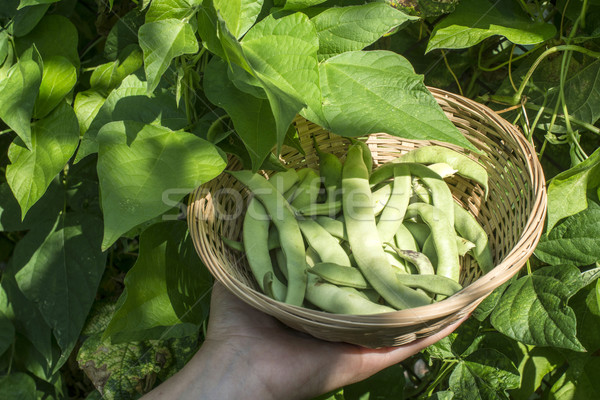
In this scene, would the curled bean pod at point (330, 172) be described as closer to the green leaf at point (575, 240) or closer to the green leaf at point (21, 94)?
the green leaf at point (575, 240)

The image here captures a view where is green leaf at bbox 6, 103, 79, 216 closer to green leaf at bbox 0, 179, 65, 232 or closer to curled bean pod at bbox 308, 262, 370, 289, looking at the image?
green leaf at bbox 0, 179, 65, 232

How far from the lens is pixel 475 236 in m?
0.97

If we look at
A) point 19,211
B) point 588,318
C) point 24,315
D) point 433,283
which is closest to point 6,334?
point 24,315

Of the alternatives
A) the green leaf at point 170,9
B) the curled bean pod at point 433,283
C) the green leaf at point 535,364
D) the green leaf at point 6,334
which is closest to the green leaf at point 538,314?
the curled bean pod at point 433,283

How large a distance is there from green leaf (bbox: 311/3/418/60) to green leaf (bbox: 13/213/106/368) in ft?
2.09

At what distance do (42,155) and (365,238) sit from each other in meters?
0.58

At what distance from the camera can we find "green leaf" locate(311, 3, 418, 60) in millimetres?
820

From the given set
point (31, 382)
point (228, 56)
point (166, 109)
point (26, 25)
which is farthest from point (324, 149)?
point (31, 382)

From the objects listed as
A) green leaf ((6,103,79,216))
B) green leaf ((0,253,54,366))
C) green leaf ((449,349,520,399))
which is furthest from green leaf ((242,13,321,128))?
green leaf ((0,253,54,366))

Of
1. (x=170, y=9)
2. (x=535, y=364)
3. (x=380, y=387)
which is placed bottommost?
(x=380, y=387)

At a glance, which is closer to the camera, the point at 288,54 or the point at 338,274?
the point at 288,54

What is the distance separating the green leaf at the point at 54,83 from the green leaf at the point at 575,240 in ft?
3.00

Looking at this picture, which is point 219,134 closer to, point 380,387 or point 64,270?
point 64,270

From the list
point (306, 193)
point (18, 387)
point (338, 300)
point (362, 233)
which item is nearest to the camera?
point (338, 300)
